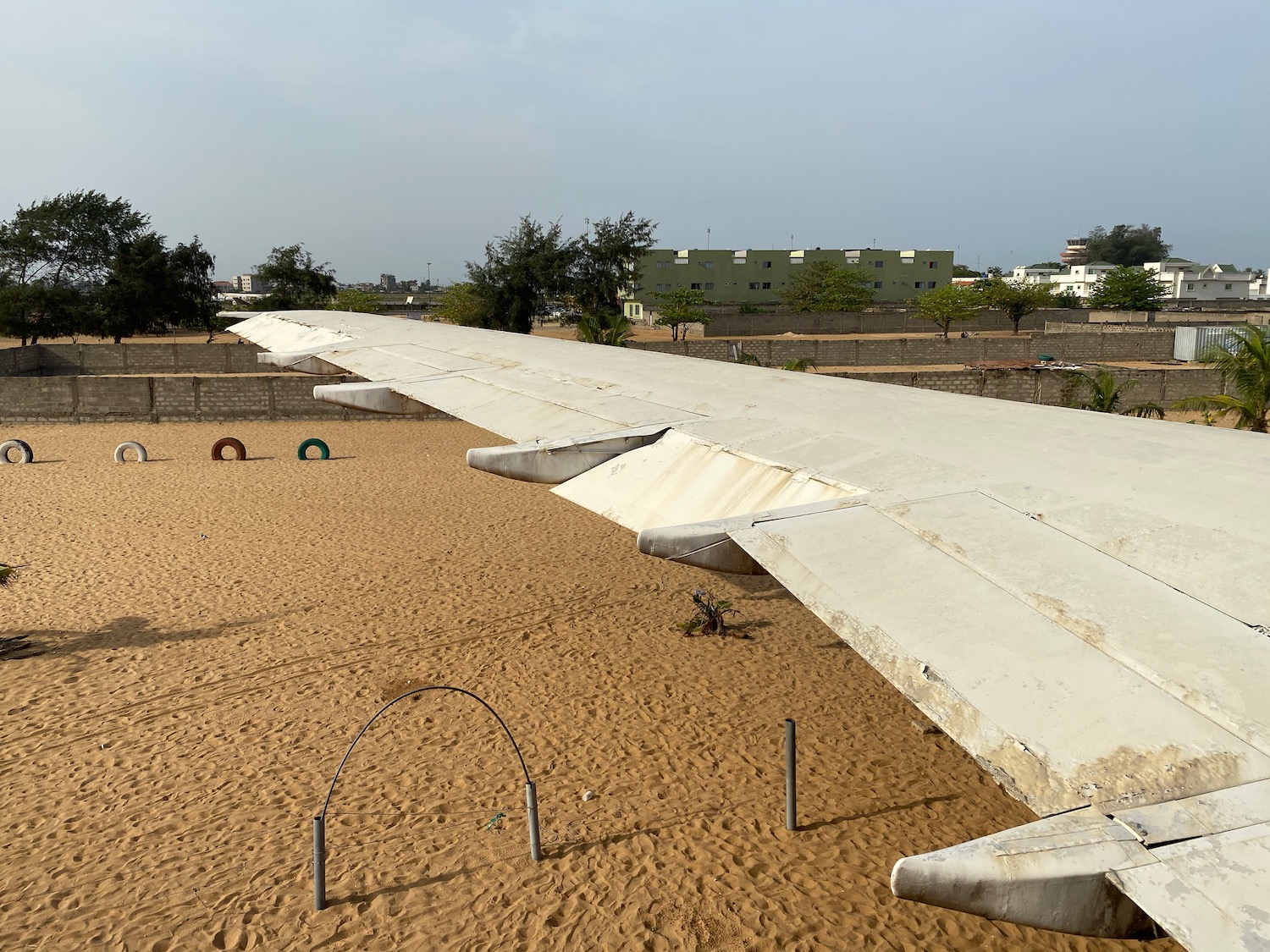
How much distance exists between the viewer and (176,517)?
1509cm

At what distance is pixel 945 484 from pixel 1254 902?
2.52 metres

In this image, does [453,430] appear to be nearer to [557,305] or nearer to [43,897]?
[43,897]

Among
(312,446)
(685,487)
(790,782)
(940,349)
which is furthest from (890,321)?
(685,487)

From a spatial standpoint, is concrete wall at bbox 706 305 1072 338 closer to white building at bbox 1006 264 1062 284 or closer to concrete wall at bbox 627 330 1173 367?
concrete wall at bbox 627 330 1173 367

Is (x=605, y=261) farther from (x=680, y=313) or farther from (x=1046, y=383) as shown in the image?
(x=1046, y=383)

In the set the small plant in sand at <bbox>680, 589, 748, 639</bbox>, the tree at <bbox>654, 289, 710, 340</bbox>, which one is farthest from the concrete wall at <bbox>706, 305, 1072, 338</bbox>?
the small plant in sand at <bbox>680, 589, 748, 639</bbox>

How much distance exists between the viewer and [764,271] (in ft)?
287

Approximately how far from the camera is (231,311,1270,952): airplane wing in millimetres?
1890

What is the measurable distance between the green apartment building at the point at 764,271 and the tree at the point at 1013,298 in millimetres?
26059

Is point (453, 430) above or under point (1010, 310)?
under

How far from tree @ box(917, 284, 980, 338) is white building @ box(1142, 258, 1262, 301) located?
5907 centimetres

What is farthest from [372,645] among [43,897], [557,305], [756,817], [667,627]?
[557,305]

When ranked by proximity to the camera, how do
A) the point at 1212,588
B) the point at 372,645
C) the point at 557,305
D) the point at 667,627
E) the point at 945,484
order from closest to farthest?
the point at 1212,588, the point at 945,484, the point at 372,645, the point at 667,627, the point at 557,305

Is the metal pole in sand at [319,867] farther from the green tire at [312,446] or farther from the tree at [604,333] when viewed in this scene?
the tree at [604,333]
